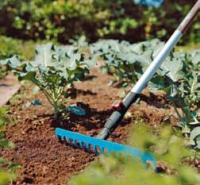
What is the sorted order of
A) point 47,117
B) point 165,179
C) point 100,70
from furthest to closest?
point 100,70
point 47,117
point 165,179

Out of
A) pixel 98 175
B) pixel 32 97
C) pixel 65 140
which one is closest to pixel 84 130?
pixel 65 140

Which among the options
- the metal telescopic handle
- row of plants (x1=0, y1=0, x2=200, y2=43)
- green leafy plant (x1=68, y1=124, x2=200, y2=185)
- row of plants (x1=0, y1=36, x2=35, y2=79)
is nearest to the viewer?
green leafy plant (x1=68, y1=124, x2=200, y2=185)

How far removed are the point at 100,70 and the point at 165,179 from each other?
364 centimetres

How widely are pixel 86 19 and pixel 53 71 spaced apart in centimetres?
343

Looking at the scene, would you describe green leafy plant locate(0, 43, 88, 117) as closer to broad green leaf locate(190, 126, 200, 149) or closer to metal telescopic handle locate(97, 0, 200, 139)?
metal telescopic handle locate(97, 0, 200, 139)

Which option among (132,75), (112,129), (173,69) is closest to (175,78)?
(173,69)

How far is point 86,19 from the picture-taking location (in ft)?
22.6

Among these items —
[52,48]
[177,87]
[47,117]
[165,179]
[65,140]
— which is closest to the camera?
[165,179]

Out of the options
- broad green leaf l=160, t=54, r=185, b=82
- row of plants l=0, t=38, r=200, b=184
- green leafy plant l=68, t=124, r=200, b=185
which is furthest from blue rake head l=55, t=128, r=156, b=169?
green leafy plant l=68, t=124, r=200, b=185

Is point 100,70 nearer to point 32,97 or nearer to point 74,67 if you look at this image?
point 32,97

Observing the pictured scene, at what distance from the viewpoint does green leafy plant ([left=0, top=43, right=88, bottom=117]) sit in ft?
11.3

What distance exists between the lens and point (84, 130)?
136 inches

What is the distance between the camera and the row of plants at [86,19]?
6.83 meters

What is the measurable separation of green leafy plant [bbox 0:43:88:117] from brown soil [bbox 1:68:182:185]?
0.16m
